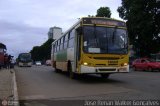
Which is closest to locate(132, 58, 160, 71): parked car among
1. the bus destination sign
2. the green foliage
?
Result: the bus destination sign

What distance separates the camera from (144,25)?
5441 centimetres

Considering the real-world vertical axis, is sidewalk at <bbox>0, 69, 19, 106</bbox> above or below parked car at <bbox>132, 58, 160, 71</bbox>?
below

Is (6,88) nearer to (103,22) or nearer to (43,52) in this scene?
(103,22)

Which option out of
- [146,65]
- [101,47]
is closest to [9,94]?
[101,47]

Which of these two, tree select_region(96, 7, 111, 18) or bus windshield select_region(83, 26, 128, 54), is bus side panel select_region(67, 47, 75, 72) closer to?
bus windshield select_region(83, 26, 128, 54)

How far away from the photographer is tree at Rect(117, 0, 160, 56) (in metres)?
54.6

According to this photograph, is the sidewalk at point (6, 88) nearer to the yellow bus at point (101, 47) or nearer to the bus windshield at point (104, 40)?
the yellow bus at point (101, 47)

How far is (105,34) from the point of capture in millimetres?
20156

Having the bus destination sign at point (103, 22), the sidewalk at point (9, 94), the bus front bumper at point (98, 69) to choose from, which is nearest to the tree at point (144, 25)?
the bus destination sign at point (103, 22)

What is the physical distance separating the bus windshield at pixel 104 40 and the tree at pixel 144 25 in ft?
113

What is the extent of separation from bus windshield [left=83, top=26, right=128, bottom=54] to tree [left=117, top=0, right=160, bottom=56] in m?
34.4

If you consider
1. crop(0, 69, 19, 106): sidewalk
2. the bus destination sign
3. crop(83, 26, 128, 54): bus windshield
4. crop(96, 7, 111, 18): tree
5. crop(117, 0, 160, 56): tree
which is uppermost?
crop(96, 7, 111, 18): tree

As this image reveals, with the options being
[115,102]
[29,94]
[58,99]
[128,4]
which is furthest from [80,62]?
[128,4]

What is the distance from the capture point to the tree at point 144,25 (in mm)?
54625
